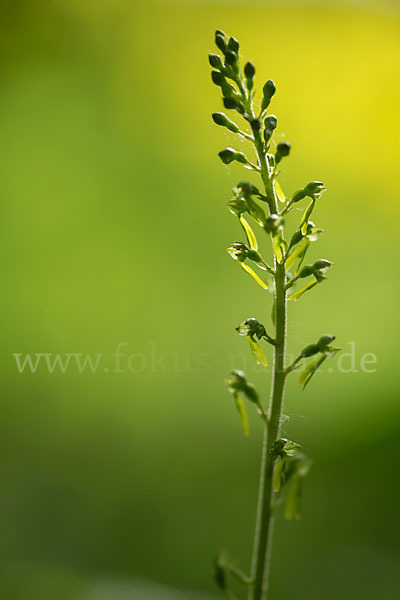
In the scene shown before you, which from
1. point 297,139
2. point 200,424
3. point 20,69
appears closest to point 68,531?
point 200,424

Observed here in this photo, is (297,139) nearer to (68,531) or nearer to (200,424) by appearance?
(200,424)

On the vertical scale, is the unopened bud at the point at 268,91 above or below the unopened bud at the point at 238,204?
above

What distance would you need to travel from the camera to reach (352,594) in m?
2.67

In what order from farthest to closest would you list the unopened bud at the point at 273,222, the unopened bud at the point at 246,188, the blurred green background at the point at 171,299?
the blurred green background at the point at 171,299
the unopened bud at the point at 246,188
the unopened bud at the point at 273,222

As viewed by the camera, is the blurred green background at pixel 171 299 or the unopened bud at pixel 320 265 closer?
the unopened bud at pixel 320 265

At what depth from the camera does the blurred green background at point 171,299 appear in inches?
118

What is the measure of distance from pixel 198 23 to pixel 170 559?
410cm

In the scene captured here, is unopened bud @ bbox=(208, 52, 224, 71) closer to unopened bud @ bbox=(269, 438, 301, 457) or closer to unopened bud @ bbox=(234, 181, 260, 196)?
unopened bud @ bbox=(234, 181, 260, 196)

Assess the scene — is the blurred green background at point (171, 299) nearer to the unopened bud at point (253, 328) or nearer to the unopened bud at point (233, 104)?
the unopened bud at point (253, 328)

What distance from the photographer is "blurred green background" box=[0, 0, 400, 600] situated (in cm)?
301

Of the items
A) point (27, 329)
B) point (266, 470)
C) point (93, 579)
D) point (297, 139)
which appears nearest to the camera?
point (266, 470)

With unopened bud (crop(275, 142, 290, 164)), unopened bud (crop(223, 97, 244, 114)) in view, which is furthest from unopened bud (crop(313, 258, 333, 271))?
unopened bud (crop(223, 97, 244, 114))

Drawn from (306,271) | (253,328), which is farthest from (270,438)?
(306,271)

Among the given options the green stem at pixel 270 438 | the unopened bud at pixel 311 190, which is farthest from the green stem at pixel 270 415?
the unopened bud at pixel 311 190
